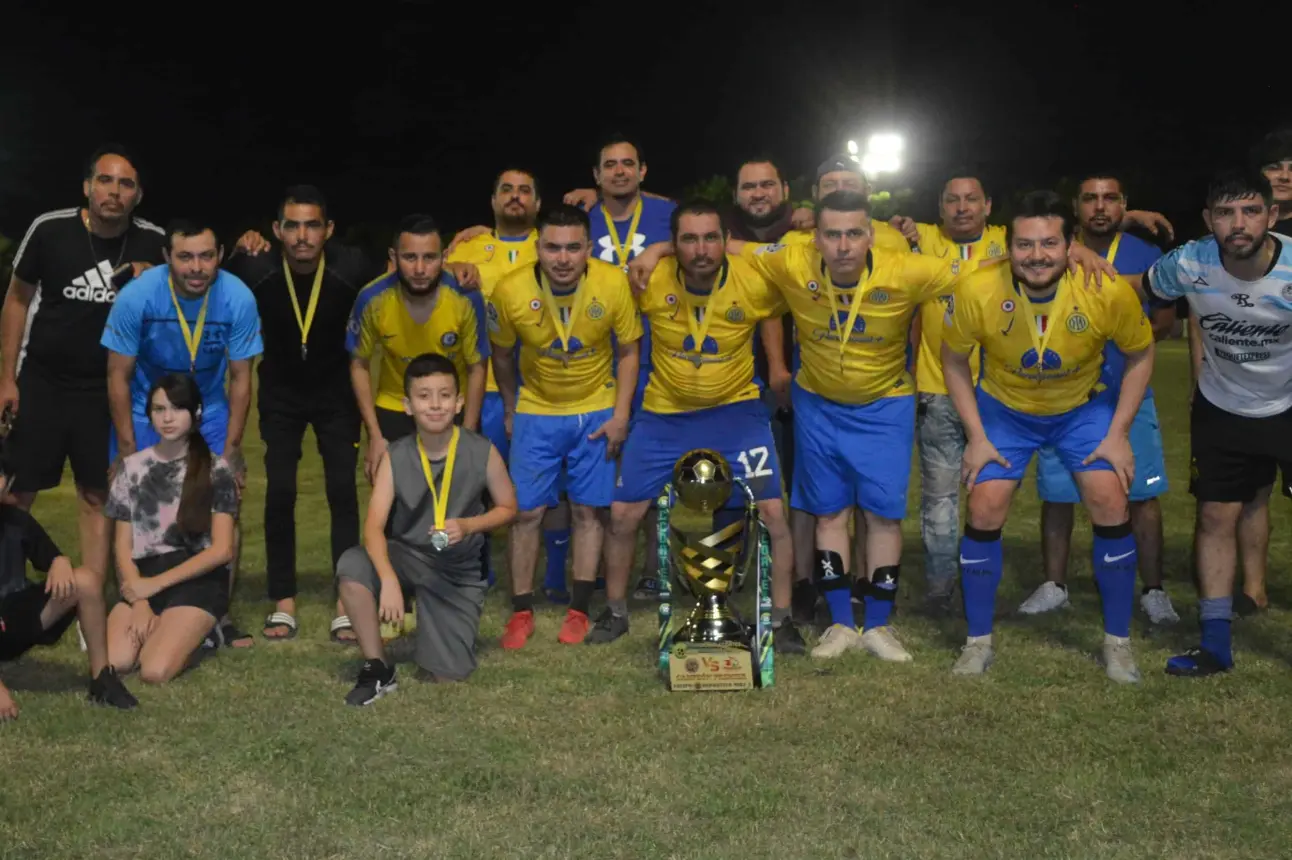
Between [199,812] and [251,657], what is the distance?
1.84 meters

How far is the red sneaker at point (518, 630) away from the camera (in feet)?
20.5

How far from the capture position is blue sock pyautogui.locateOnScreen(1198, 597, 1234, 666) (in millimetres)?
5805

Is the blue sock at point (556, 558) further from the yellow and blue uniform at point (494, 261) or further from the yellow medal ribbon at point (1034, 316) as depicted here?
the yellow medal ribbon at point (1034, 316)

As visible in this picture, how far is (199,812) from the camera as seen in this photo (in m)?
4.29

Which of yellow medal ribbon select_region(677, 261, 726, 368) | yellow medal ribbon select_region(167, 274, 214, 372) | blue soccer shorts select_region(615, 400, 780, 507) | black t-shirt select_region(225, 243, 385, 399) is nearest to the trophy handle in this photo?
blue soccer shorts select_region(615, 400, 780, 507)

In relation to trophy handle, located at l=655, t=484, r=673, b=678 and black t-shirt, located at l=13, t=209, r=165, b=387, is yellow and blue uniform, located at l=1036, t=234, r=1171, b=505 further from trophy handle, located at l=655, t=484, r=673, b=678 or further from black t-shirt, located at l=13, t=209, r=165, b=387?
black t-shirt, located at l=13, t=209, r=165, b=387

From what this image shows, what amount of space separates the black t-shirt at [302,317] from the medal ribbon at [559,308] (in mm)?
960

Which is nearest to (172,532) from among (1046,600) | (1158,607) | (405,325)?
(405,325)

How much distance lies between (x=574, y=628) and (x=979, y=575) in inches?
70.1

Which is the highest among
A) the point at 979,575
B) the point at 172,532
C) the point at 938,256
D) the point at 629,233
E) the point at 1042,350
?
the point at 629,233

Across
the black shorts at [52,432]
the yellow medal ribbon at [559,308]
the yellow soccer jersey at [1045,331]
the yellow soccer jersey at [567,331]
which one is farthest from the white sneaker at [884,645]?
the black shorts at [52,432]

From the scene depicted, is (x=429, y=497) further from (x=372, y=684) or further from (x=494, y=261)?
(x=494, y=261)

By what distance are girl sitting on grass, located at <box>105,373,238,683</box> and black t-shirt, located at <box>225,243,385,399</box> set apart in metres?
0.67

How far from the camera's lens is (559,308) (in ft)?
21.1
